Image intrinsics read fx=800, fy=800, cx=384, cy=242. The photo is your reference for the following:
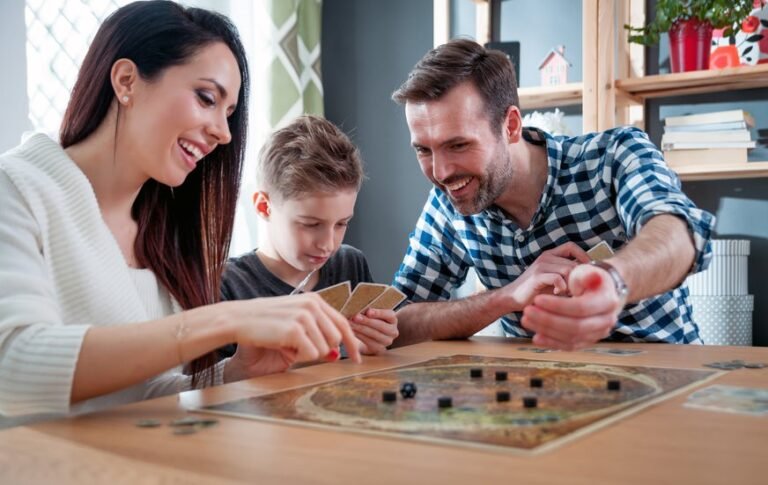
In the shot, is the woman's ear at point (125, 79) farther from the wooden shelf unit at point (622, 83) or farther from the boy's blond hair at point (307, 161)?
the wooden shelf unit at point (622, 83)

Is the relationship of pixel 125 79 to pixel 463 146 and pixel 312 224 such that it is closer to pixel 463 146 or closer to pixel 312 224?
pixel 312 224

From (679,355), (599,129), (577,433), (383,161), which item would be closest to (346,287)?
(679,355)

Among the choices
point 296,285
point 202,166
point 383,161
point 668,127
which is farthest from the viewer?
point 383,161

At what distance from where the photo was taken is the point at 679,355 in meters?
1.55

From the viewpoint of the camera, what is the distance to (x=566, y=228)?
6.87ft

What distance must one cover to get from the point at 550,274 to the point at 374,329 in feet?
1.26

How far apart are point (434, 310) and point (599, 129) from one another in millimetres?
1454

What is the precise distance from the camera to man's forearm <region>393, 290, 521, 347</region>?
189 centimetres

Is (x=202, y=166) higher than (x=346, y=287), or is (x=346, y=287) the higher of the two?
(x=202, y=166)

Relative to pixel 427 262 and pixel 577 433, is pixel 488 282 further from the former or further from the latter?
pixel 577 433

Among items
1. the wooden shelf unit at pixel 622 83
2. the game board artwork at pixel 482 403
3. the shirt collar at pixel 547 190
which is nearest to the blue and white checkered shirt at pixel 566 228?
the shirt collar at pixel 547 190

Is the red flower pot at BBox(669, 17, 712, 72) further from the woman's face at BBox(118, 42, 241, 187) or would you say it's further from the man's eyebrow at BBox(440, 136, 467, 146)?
the woman's face at BBox(118, 42, 241, 187)

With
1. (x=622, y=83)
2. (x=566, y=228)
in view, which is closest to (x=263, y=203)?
(x=566, y=228)

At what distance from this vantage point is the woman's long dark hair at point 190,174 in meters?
1.50
